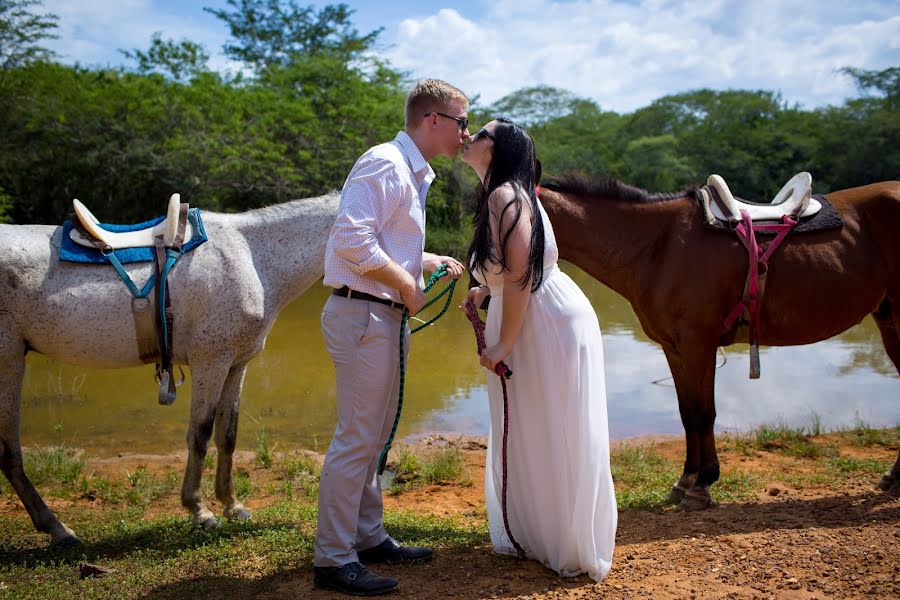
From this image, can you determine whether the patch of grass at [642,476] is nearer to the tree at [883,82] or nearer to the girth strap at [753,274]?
the girth strap at [753,274]

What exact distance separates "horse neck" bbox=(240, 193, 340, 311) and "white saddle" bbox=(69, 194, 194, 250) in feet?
1.29

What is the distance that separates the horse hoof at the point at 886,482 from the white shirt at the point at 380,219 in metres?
3.39

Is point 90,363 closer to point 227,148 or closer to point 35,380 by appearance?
point 35,380

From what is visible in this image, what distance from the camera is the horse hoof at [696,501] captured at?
446cm

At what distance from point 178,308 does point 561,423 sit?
2334 millimetres

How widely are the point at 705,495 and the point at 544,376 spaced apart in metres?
1.87

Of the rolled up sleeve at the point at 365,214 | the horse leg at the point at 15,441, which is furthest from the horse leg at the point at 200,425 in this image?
the rolled up sleeve at the point at 365,214

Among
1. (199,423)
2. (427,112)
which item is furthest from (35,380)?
(427,112)

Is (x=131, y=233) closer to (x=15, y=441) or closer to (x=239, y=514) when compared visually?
(x=15, y=441)

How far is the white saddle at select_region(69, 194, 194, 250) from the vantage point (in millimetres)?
4234

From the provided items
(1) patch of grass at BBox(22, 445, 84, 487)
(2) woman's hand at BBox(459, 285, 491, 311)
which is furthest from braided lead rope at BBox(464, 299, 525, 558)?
(1) patch of grass at BBox(22, 445, 84, 487)

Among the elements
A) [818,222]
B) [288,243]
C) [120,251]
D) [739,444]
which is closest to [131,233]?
[120,251]

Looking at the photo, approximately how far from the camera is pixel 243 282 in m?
4.28

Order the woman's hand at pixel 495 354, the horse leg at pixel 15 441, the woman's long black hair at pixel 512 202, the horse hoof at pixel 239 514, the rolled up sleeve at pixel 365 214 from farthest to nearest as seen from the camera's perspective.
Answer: the horse hoof at pixel 239 514
the horse leg at pixel 15 441
the woman's hand at pixel 495 354
the woman's long black hair at pixel 512 202
the rolled up sleeve at pixel 365 214
